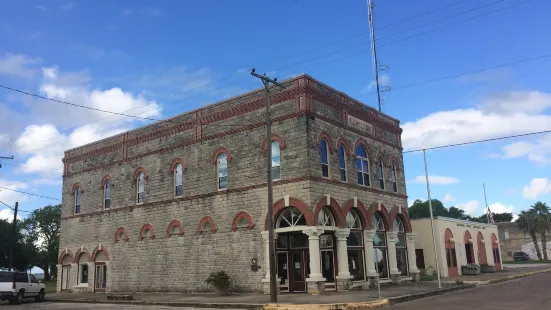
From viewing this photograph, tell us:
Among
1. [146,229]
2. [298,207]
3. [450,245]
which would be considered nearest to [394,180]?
[450,245]

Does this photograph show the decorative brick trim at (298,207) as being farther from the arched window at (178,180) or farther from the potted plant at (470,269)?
the potted plant at (470,269)

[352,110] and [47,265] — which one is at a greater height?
[352,110]

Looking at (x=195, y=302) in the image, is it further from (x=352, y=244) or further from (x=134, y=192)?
(x=134, y=192)

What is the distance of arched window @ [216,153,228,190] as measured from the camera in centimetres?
2603

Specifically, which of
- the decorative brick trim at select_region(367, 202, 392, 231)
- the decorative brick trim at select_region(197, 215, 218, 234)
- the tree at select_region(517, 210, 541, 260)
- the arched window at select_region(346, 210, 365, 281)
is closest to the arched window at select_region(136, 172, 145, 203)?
the decorative brick trim at select_region(197, 215, 218, 234)

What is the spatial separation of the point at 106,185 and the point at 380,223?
1913cm

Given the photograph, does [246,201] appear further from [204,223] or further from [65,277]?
[65,277]

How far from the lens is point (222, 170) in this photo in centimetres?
2628

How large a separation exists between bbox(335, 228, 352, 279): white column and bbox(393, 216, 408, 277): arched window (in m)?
7.11

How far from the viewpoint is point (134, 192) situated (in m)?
30.7

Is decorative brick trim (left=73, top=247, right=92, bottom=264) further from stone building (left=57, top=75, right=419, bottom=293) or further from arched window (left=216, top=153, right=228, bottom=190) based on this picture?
arched window (left=216, top=153, right=228, bottom=190)

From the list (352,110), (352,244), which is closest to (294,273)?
(352,244)

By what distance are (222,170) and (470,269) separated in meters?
23.0

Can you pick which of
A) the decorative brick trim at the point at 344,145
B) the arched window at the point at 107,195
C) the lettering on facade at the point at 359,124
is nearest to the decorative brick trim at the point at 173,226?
the arched window at the point at 107,195
